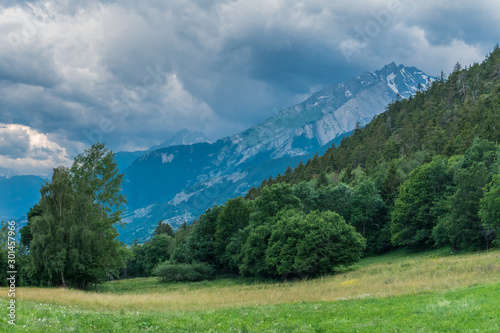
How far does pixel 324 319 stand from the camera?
61.5 feet

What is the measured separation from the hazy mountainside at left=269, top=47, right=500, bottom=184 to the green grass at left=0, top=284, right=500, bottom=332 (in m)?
87.0

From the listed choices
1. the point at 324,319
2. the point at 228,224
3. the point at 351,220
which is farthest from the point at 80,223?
the point at 351,220

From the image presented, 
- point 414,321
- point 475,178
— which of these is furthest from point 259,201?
point 414,321

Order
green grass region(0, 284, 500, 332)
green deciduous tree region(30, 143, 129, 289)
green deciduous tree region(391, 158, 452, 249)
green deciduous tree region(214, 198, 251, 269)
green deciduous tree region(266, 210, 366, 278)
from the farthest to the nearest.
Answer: green deciduous tree region(214, 198, 251, 269)
green deciduous tree region(391, 158, 452, 249)
green deciduous tree region(266, 210, 366, 278)
green deciduous tree region(30, 143, 129, 289)
green grass region(0, 284, 500, 332)

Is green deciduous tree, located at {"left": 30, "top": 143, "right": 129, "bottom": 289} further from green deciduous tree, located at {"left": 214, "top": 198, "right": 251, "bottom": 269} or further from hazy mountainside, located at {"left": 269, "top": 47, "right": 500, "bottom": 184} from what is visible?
hazy mountainside, located at {"left": 269, "top": 47, "right": 500, "bottom": 184}

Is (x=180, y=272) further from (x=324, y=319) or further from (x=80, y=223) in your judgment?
(x=324, y=319)

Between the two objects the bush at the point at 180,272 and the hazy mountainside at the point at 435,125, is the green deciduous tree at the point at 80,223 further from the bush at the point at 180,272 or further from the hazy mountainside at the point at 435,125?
the hazy mountainside at the point at 435,125

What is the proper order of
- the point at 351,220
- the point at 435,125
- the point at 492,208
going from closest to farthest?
the point at 492,208, the point at 351,220, the point at 435,125

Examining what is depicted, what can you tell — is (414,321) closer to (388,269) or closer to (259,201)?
(388,269)

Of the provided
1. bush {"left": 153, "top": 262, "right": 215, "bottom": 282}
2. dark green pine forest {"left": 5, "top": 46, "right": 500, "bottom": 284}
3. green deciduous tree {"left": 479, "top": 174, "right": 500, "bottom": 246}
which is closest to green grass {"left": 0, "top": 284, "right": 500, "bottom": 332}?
dark green pine forest {"left": 5, "top": 46, "right": 500, "bottom": 284}

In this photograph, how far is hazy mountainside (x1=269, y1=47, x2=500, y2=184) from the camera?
358 feet

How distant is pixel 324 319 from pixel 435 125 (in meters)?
145

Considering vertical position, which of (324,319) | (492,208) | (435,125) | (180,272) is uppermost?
(435,125)

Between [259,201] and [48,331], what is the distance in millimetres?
57636
